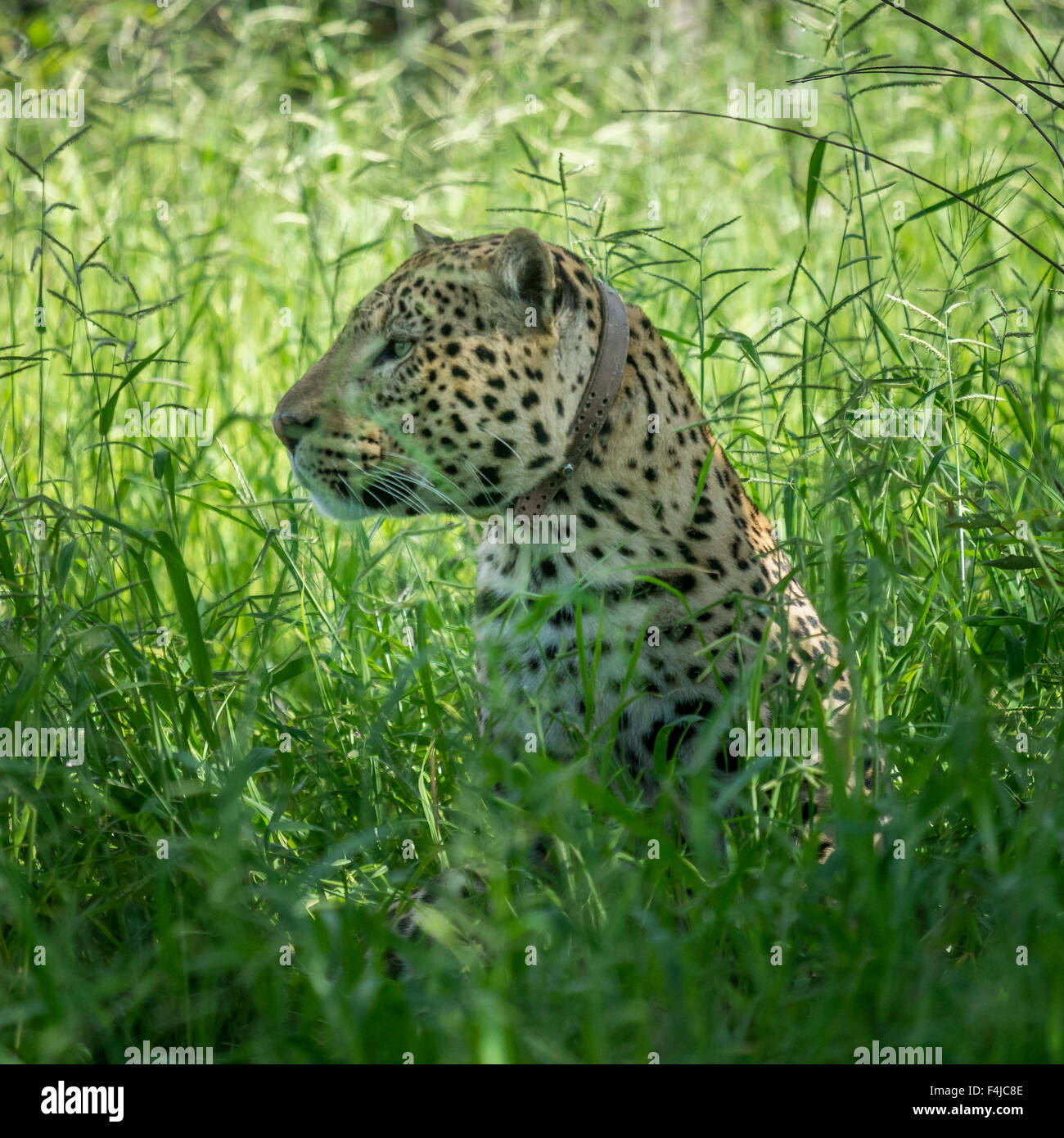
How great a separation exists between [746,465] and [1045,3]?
2.92 m

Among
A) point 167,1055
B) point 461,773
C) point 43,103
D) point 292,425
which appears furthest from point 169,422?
point 167,1055

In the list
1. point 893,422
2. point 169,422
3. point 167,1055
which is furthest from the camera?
point 169,422

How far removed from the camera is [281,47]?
10961 mm

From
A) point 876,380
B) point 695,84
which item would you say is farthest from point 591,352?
point 695,84

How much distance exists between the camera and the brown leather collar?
3346 millimetres

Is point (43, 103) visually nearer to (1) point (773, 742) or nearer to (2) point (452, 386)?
(2) point (452, 386)

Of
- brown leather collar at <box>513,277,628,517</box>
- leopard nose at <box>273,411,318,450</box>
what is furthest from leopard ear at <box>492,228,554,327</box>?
leopard nose at <box>273,411,318,450</box>

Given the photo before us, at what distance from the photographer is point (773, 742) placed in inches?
116

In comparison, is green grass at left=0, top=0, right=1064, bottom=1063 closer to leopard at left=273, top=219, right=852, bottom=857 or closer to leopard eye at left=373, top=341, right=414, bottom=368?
leopard at left=273, top=219, right=852, bottom=857

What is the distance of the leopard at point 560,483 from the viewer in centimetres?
329

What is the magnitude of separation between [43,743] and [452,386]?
1318 millimetres

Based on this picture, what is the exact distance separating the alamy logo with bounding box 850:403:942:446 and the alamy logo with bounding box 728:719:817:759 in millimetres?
829

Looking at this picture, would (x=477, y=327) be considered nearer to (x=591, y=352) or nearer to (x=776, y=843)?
(x=591, y=352)
